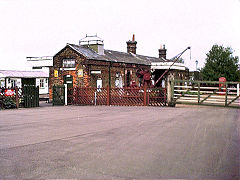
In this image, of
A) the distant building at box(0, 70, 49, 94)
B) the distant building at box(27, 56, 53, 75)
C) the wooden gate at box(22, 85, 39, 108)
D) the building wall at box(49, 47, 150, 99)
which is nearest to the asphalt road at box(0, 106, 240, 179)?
the wooden gate at box(22, 85, 39, 108)

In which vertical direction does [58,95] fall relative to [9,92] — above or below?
below

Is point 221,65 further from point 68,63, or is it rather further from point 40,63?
point 40,63

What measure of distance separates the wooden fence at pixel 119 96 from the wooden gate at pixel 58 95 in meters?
0.55

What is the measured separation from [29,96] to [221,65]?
93.0ft

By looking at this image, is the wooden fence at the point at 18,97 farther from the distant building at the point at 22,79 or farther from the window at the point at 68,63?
the distant building at the point at 22,79

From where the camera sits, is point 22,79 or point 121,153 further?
point 22,79

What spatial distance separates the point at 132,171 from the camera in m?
5.02

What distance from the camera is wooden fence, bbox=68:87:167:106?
Result: 69.5 feet

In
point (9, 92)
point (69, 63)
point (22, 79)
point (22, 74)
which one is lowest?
point (9, 92)

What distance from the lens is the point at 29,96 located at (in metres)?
20.9

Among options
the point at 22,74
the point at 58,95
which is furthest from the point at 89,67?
the point at 22,74

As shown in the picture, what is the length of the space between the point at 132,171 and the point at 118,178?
1.43 ft

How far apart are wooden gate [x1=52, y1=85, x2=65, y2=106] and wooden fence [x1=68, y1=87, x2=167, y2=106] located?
1.80 feet

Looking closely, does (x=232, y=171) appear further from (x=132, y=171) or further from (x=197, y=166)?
(x=132, y=171)
